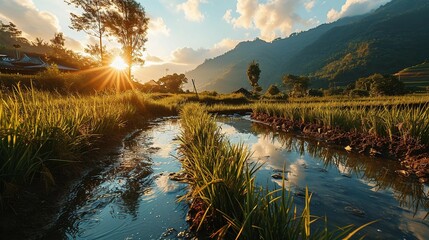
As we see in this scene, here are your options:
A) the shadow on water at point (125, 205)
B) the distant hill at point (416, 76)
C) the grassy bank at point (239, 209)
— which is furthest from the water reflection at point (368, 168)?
the distant hill at point (416, 76)

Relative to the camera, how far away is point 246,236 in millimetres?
2496

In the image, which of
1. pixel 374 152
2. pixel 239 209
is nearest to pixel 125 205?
pixel 239 209

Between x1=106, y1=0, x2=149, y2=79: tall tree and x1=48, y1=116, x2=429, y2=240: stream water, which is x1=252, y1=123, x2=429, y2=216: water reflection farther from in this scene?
x1=106, y1=0, x2=149, y2=79: tall tree

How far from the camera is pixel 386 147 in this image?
7453 millimetres

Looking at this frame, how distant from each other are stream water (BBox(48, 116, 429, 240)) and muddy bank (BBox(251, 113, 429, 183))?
1.16 ft

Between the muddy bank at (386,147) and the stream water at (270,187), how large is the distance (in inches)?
13.9

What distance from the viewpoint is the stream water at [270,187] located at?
3578 millimetres

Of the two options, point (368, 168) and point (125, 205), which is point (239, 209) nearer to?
point (125, 205)

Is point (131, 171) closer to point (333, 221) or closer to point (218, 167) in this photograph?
point (218, 167)

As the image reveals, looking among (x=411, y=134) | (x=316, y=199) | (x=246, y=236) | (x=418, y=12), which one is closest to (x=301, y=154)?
(x=411, y=134)

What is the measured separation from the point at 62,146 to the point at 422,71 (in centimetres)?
10963

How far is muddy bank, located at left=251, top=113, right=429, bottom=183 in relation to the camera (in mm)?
5918

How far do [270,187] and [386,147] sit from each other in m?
4.53

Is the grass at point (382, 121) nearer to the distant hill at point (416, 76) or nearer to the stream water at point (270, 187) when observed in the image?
the stream water at point (270, 187)
